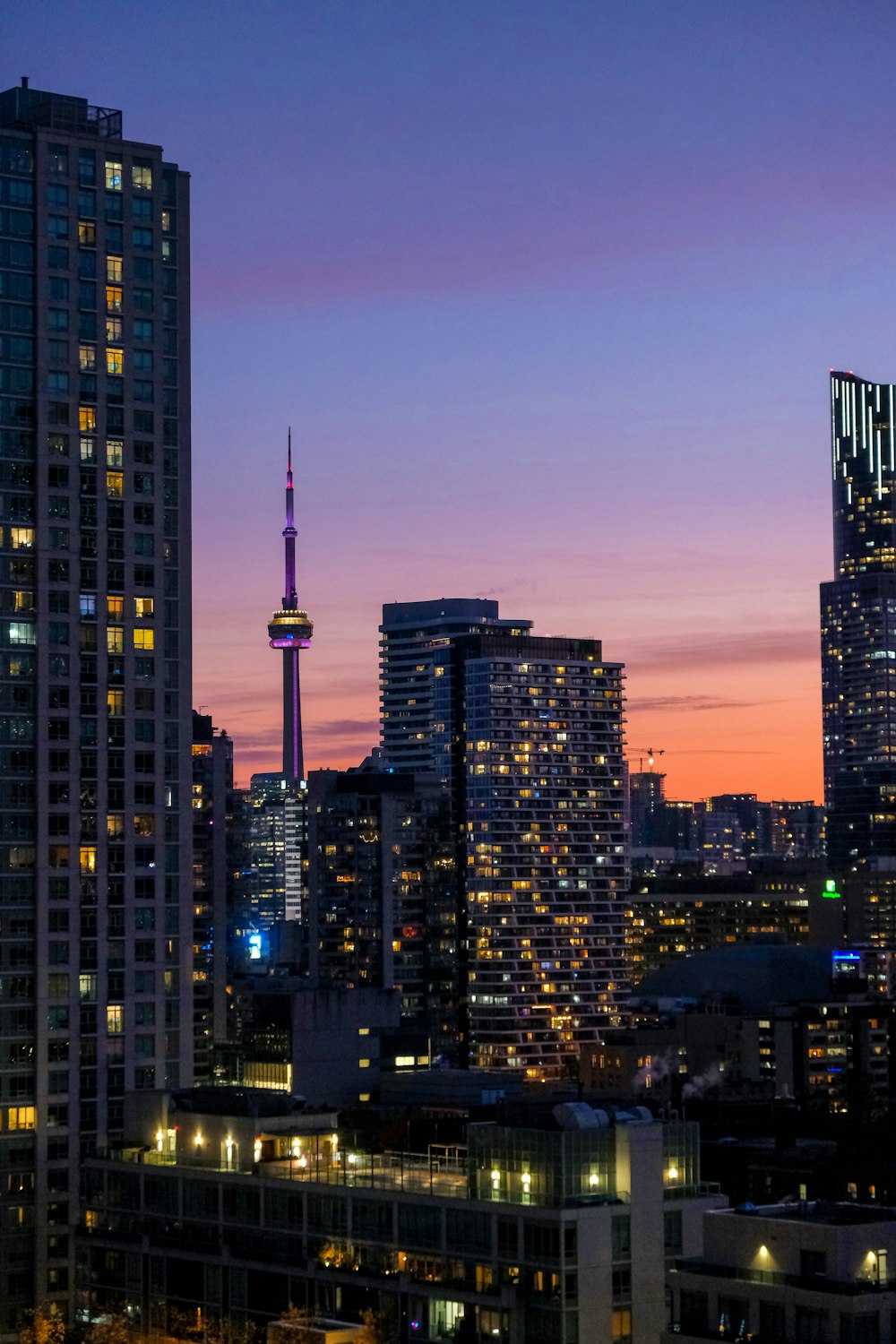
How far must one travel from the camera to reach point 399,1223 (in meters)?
117

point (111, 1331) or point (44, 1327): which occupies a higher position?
point (111, 1331)

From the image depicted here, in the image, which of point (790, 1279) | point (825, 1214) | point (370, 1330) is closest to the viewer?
point (790, 1279)

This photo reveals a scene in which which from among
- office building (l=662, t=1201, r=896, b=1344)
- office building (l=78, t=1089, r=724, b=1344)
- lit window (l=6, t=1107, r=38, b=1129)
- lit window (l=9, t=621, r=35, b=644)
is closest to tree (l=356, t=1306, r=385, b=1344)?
office building (l=78, t=1089, r=724, b=1344)

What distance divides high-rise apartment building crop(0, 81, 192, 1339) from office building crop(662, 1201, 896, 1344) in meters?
50.9

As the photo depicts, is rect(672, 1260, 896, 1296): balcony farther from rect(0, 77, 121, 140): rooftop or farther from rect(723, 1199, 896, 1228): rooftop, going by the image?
rect(0, 77, 121, 140): rooftop

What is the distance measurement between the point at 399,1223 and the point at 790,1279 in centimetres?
2676

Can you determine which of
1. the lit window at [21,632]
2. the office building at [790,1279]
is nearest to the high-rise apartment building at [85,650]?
the lit window at [21,632]

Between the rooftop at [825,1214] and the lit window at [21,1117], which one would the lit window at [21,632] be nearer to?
the lit window at [21,1117]

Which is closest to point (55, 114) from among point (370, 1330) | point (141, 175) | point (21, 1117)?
point (141, 175)

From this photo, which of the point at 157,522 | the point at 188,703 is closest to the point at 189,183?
the point at 157,522

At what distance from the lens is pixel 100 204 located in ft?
485

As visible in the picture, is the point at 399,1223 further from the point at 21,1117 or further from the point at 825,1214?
the point at 21,1117

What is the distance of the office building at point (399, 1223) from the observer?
109m

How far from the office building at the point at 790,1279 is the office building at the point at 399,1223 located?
8.57m
